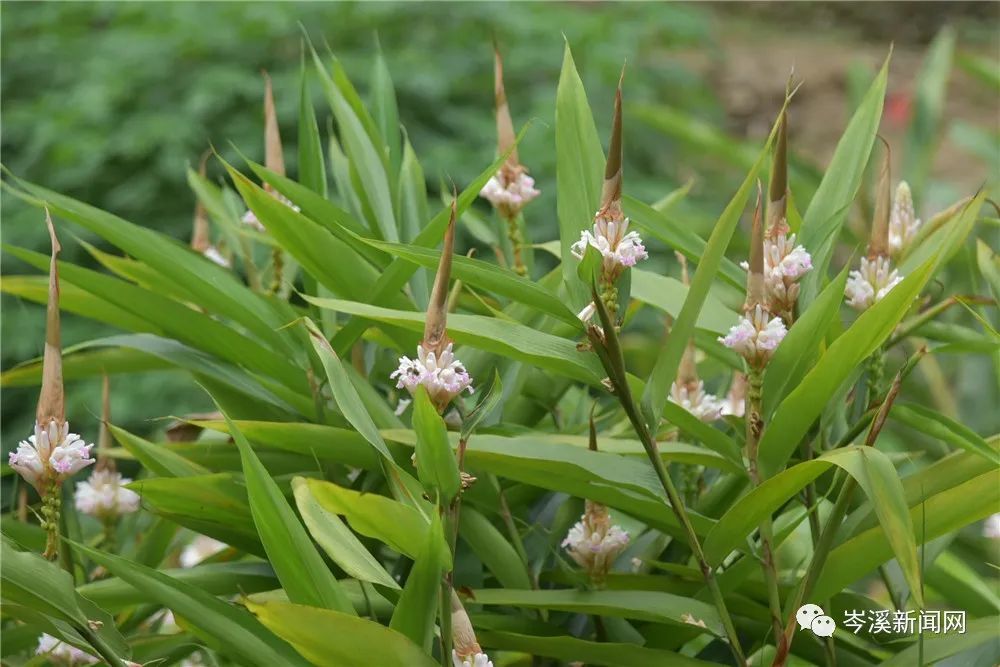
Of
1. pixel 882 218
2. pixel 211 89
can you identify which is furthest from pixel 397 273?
pixel 211 89

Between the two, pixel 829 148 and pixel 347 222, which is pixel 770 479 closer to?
pixel 347 222

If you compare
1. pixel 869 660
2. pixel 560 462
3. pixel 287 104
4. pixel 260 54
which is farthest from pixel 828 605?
pixel 260 54

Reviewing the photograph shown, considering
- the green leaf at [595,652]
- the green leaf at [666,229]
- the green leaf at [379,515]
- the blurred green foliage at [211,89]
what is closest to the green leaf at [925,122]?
the green leaf at [666,229]

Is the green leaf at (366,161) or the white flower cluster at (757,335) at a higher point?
the green leaf at (366,161)

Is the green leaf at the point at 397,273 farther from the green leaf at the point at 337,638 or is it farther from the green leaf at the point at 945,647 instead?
the green leaf at the point at 945,647

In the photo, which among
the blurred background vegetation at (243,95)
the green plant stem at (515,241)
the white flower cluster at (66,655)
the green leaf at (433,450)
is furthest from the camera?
the blurred background vegetation at (243,95)

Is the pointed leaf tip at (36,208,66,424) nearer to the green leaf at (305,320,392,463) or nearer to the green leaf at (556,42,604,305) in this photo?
the green leaf at (305,320,392,463)
